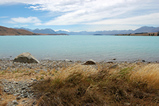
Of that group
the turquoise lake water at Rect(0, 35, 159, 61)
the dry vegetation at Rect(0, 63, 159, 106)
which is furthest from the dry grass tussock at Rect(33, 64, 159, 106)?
the turquoise lake water at Rect(0, 35, 159, 61)

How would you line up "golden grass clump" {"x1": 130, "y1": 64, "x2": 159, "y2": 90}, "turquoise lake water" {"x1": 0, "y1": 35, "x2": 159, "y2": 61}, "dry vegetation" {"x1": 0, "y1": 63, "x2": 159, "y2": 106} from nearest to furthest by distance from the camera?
"dry vegetation" {"x1": 0, "y1": 63, "x2": 159, "y2": 106} < "golden grass clump" {"x1": 130, "y1": 64, "x2": 159, "y2": 90} < "turquoise lake water" {"x1": 0, "y1": 35, "x2": 159, "y2": 61}

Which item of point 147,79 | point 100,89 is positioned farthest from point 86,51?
point 100,89

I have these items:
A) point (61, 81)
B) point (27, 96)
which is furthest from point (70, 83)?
point (27, 96)

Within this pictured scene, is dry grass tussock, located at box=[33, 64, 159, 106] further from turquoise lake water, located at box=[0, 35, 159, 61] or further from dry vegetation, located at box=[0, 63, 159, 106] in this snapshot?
turquoise lake water, located at box=[0, 35, 159, 61]

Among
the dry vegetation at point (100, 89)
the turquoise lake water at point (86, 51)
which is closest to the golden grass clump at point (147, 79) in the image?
the dry vegetation at point (100, 89)

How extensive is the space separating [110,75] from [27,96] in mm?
4007

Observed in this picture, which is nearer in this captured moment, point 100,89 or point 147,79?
point 100,89

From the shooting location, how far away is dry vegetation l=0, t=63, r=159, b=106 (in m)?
4.68

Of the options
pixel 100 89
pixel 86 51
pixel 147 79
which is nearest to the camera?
pixel 100 89

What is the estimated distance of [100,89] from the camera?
5.48 meters

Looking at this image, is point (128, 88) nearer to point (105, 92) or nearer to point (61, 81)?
point (105, 92)

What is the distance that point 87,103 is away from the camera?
15.0 ft

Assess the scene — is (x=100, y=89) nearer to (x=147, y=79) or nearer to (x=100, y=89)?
(x=100, y=89)

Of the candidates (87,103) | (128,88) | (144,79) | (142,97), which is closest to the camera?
(87,103)
